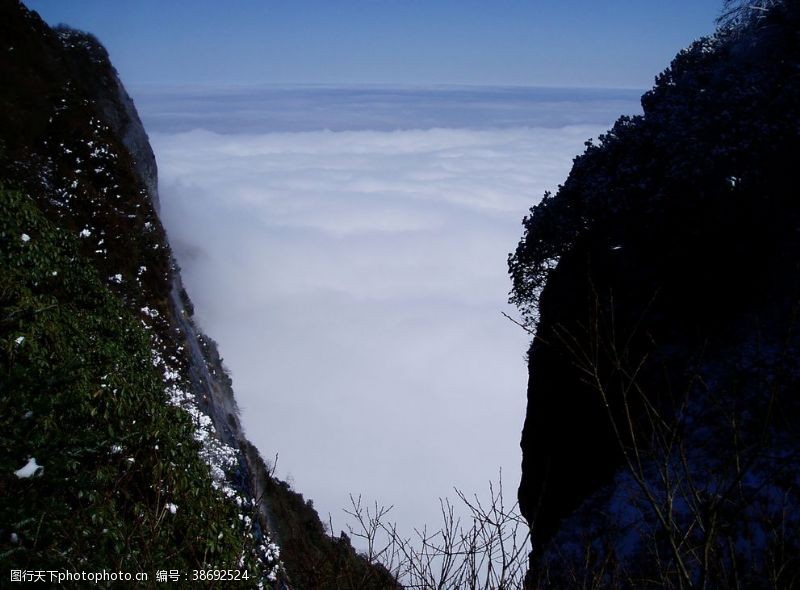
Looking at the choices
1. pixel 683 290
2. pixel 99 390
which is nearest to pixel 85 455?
pixel 99 390

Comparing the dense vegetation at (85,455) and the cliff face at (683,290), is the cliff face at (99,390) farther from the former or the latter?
the cliff face at (683,290)

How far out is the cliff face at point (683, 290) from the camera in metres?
9.39

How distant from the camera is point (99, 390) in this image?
7629 mm

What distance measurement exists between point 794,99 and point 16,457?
48.5 feet

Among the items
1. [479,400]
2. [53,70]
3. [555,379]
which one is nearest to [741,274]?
[555,379]

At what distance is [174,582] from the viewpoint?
5.89 m

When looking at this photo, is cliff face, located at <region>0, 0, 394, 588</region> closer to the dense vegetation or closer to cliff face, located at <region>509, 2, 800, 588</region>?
the dense vegetation

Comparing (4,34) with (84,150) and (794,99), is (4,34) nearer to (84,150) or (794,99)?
(84,150)

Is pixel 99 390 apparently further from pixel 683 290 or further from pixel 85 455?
pixel 683 290

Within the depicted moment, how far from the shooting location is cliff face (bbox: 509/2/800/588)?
9.39m

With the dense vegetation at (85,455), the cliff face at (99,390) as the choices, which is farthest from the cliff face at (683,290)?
the dense vegetation at (85,455)

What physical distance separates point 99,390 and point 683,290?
11328 mm

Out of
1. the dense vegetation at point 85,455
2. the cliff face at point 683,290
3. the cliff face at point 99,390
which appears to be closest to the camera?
the dense vegetation at point 85,455

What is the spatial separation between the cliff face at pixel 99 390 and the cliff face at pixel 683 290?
17.3 ft
